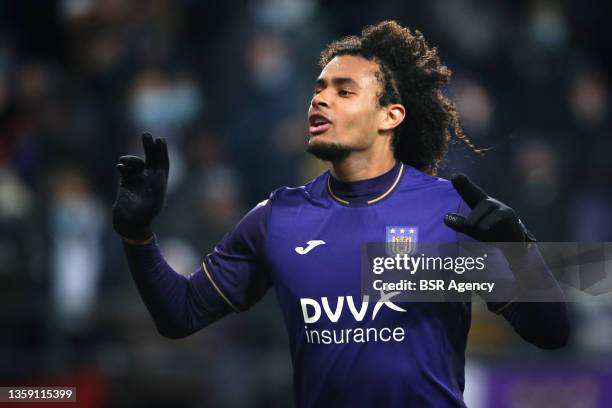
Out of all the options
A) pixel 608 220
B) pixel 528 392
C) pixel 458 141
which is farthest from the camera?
pixel 608 220

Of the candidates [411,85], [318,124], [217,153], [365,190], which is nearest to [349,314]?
[365,190]

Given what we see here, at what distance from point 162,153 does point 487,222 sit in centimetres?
117

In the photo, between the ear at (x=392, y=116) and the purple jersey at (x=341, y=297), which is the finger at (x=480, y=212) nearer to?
the purple jersey at (x=341, y=297)

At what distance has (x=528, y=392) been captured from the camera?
24.1 ft

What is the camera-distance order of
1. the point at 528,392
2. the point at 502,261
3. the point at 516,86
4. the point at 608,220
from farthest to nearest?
1. the point at 516,86
2. the point at 608,220
3. the point at 528,392
4. the point at 502,261

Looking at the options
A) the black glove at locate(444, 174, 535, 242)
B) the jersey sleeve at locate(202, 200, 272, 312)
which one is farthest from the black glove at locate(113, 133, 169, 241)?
the black glove at locate(444, 174, 535, 242)

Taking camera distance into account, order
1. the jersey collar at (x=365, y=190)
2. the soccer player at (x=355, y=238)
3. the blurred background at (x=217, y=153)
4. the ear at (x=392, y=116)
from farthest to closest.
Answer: the blurred background at (x=217, y=153), the ear at (x=392, y=116), the jersey collar at (x=365, y=190), the soccer player at (x=355, y=238)

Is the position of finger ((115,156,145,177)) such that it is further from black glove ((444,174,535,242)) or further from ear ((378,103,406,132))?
black glove ((444,174,535,242))

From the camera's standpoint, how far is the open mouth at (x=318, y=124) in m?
4.09

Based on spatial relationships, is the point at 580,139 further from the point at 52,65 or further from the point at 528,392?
the point at 52,65

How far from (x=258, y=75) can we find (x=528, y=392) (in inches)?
135

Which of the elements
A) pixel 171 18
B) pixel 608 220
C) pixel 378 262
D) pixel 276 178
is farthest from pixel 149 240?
pixel 171 18

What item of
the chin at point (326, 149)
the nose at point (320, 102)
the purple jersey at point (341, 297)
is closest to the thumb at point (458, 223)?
the purple jersey at point (341, 297)

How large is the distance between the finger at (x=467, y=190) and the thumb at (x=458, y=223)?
0.08 meters
